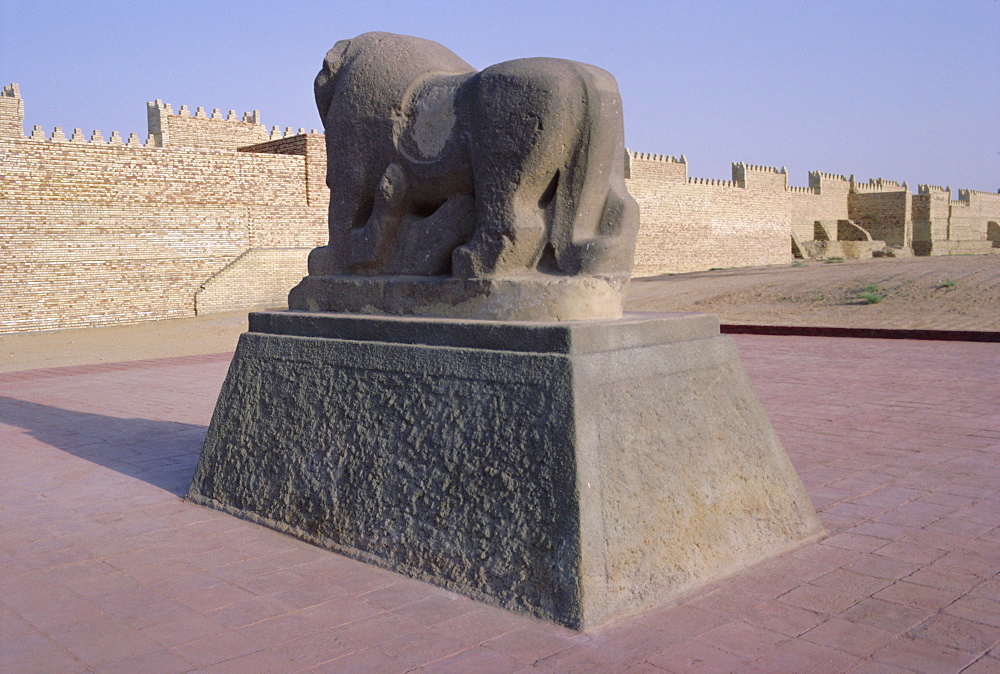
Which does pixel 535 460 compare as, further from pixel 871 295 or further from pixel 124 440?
pixel 871 295

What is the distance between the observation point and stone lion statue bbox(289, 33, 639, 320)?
11.0 feet

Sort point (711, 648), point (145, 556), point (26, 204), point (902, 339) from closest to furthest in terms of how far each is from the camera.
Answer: point (711, 648) < point (145, 556) < point (902, 339) < point (26, 204)

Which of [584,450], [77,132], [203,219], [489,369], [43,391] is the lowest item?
[43,391]

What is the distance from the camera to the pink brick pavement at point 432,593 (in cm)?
248

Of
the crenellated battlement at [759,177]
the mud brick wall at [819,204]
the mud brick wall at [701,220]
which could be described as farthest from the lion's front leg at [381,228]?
the mud brick wall at [819,204]

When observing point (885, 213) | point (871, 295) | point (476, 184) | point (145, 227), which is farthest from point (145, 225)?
point (885, 213)

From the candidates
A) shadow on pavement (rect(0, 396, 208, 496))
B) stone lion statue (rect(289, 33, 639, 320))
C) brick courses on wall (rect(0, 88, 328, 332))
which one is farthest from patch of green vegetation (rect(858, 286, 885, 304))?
stone lion statue (rect(289, 33, 639, 320))

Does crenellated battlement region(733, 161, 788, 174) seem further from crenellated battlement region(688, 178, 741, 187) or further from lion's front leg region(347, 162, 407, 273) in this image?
lion's front leg region(347, 162, 407, 273)

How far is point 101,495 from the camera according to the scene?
172 inches

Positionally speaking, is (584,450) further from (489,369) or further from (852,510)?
(852,510)

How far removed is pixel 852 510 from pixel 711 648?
1.68 metres

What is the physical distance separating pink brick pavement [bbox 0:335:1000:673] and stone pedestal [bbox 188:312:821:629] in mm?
113

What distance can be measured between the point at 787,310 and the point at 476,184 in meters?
12.4

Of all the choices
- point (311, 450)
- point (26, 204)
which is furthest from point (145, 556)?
point (26, 204)
